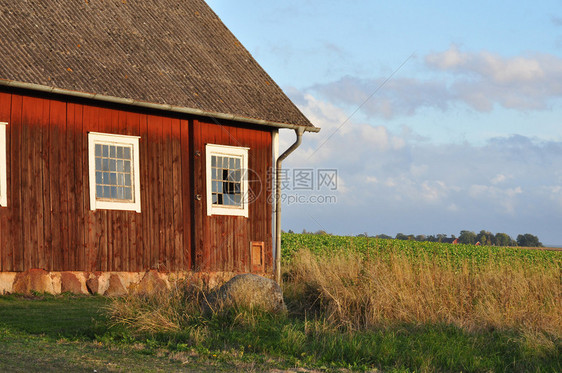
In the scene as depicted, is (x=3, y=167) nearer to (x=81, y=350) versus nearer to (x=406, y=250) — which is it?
(x=81, y=350)

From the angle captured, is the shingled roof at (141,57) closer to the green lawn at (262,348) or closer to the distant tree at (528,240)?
the green lawn at (262,348)

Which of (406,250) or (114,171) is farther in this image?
(406,250)

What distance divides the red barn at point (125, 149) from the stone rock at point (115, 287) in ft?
0.10

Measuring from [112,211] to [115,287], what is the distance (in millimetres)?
1641

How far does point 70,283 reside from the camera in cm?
1295

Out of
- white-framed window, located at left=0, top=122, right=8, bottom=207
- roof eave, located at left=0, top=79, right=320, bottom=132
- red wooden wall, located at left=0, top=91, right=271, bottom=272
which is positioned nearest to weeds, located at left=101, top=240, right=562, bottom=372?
red wooden wall, located at left=0, top=91, right=271, bottom=272

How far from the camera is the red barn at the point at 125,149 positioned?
12461mm

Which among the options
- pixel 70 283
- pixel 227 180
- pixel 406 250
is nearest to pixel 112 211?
pixel 70 283

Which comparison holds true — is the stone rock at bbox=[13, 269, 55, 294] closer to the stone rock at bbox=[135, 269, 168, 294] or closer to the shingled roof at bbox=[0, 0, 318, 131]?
the stone rock at bbox=[135, 269, 168, 294]

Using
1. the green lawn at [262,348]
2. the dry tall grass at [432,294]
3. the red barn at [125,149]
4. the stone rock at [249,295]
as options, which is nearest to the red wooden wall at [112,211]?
the red barn at [125,149]

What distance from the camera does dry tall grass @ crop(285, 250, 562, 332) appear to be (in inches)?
384

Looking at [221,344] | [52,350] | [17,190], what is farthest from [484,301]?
[17,190]

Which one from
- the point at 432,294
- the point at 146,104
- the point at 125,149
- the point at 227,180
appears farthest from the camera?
the point at 227,180

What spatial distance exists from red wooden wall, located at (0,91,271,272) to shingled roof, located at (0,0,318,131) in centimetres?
60
